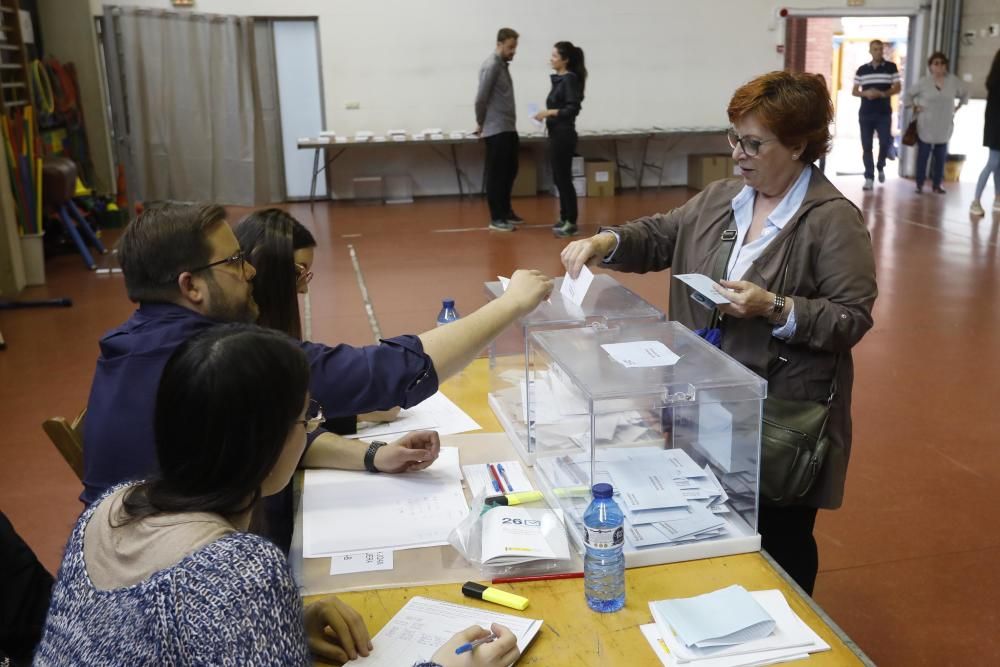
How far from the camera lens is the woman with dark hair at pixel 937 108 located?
11.0 m

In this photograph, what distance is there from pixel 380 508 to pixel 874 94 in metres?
11.2

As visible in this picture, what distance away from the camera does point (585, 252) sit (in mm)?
2406

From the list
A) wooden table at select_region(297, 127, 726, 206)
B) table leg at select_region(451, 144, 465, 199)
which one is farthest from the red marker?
table leg at select_region(451, 144, 465, 199)

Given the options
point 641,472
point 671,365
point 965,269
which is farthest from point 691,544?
point 965,269

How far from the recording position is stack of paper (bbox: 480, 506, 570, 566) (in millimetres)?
1690

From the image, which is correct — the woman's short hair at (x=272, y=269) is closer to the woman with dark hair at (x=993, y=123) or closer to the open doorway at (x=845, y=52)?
the woman with dark hair at (x=993, y=123)

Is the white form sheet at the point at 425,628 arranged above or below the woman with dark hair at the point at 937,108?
below

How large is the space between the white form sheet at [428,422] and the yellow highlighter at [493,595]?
2.54 feet

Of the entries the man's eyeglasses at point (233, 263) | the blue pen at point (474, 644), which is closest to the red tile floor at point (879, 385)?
the blue pen at point (474, 644)

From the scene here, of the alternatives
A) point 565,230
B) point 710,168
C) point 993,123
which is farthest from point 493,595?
point 710,168

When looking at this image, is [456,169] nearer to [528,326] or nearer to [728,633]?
[528,326]

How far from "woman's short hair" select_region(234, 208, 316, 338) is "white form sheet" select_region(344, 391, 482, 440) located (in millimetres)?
347

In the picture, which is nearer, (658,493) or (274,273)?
(658,493)

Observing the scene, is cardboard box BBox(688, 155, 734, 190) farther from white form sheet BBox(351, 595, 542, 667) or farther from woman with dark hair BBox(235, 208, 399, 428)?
white form sheet BBox(351, 595, 542, 667)
